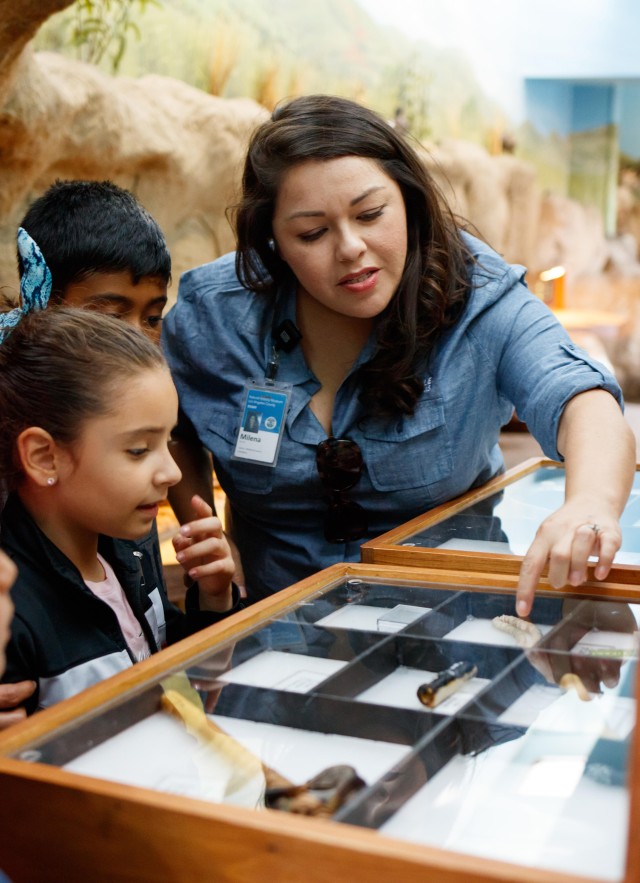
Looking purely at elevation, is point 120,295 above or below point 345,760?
above

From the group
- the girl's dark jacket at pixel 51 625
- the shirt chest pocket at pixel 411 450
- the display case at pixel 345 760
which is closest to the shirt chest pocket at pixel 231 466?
the shirt chest pocket at pixel 411 450

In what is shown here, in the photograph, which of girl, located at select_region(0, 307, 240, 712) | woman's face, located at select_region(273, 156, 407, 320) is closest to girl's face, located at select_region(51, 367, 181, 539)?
girl, located at select_region(0, 307, 240, 712)

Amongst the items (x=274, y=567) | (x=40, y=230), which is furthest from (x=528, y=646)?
(x=40, y=230)

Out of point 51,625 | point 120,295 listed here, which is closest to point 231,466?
point 120,295

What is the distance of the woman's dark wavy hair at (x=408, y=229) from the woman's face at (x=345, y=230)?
43mm

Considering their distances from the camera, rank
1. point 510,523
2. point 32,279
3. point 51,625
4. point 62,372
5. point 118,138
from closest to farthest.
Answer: point 51,625
point 62,372
point 32,279
point 510,523
point 118,138

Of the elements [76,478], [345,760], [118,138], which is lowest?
[345,760]

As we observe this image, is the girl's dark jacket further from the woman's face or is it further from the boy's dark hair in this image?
the woman's face

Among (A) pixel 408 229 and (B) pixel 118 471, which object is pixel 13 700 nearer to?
(B) pixel 118 471

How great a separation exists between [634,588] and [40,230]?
1263 millimetres

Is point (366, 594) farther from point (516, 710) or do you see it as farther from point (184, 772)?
point (184, 772)

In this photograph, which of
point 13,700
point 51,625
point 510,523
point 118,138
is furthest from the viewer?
point 118,138

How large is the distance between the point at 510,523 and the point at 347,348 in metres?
0.50

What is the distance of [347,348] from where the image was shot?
2129 mm
